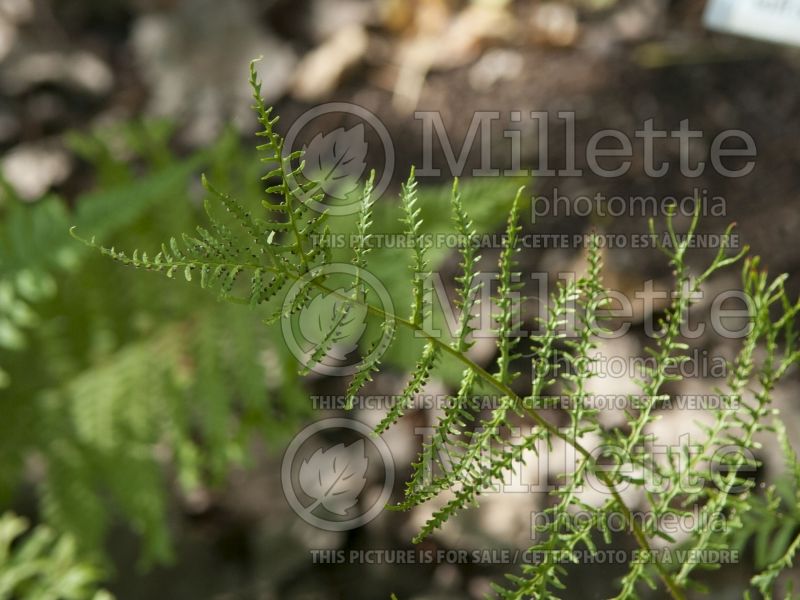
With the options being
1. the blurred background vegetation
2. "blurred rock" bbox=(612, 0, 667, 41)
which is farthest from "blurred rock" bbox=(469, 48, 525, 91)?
"blurred rock" bbox=(612, 0, 667, 41)

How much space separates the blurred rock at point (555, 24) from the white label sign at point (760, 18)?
2.95 feet

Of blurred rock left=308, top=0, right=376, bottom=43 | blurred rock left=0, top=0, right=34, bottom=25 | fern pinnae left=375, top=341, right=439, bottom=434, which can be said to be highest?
blurred rock left=0, top=0, right=34, bottom=25

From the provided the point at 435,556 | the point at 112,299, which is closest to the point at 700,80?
the point at 435,556

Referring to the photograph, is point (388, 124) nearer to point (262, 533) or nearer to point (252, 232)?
point (262, 533)

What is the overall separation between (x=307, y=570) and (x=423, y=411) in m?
0.47

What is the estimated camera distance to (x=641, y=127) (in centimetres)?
211

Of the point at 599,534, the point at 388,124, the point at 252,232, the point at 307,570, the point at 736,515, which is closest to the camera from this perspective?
the point at 252,232

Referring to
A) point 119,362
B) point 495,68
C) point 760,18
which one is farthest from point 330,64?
point 760,18

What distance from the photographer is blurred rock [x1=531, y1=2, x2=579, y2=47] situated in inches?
92.1

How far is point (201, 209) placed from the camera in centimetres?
196

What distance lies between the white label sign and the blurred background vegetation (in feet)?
1.66

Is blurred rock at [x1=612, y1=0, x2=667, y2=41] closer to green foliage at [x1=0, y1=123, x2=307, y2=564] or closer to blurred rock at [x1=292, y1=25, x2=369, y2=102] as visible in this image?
blurred rock at [x1=292, y1=25, x2=369, y2=102]
